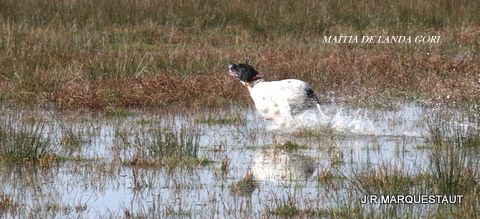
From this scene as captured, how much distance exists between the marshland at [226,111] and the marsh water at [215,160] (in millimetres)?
21

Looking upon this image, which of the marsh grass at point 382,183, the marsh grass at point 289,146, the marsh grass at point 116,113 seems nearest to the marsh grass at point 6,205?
the marsh grass at point 382,183

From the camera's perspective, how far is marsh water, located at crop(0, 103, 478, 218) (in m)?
7.25

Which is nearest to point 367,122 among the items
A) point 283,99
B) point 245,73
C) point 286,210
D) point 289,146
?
point 283,99

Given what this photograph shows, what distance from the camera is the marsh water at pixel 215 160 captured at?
23.8 ft

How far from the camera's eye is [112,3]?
18.7m

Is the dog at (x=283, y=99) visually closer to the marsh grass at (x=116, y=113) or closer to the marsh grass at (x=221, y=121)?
the marsh grass at (x=221, y=121)

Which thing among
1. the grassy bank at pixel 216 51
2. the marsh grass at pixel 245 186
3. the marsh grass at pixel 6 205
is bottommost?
the grassy bank at pixel 216 51

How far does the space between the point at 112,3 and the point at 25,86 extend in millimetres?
6382

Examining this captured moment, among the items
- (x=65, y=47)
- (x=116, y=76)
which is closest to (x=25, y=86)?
(x=116, y=76)

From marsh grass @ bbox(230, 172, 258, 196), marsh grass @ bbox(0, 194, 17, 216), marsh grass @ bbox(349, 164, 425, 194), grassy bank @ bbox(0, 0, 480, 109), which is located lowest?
grassy bank @ bbox(0, 0, 480, 109)

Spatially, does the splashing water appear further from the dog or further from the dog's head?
the dog's head

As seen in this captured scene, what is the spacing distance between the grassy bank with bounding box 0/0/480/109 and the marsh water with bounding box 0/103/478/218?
62cm

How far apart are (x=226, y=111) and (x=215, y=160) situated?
2.99 metres

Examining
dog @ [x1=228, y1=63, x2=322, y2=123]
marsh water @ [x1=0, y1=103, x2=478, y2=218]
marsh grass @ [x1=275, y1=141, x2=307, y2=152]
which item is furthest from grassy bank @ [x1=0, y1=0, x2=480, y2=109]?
marsh grass @ [x1=275, y1=141, x2=307, y2=152]
